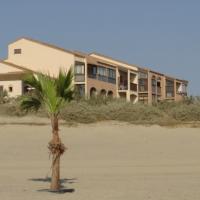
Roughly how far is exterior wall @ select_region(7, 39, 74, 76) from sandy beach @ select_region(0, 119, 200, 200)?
35522mm

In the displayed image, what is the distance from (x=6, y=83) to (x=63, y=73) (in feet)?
151

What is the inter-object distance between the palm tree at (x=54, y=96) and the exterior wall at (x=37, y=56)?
159 feet

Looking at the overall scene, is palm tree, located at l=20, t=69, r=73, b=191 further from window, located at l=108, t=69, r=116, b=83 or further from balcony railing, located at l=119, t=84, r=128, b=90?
balcony railing, located at l=119, t=84, r=128, b=90

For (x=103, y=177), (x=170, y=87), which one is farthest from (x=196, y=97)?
(x=170, y=87)

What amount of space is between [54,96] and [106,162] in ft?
25.6

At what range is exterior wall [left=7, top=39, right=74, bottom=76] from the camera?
6372 cm

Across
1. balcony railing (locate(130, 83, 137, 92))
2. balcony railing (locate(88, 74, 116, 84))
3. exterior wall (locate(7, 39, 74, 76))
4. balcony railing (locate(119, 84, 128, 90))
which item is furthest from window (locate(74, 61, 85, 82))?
balcony railing (locate(130, 83, 137, 92))

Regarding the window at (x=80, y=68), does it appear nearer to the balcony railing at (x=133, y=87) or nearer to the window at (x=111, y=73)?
the window at (x=111, y=73)

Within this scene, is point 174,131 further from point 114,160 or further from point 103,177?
point 103,177

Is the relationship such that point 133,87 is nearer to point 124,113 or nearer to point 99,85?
point 99,85

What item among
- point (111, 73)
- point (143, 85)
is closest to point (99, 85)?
point (111, 73)

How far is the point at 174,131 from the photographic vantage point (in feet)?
90.6

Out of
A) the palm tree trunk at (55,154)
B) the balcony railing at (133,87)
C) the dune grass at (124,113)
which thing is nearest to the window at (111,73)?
the balcony railing at (133,87)

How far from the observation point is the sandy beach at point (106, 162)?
47.6 feet
